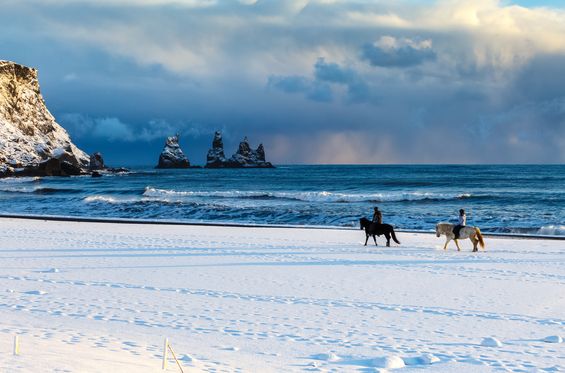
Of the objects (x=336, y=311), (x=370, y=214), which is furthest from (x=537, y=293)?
(x=370, y=214)

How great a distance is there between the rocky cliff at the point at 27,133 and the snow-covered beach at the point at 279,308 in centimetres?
9272

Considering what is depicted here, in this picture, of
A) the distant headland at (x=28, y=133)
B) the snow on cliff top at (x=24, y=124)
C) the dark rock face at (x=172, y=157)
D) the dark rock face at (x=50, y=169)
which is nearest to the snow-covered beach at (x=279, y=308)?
the dark rock face at (x=50, y=169)

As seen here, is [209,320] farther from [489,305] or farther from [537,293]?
[537,293]

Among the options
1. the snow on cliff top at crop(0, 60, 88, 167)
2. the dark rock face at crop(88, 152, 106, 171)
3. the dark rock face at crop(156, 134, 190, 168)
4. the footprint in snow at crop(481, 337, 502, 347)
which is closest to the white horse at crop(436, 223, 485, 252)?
the footprint in snow at crop(481, 337, 502, 347)

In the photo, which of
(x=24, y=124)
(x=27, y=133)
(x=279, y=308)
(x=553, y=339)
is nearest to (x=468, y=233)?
(x=279, y=308)

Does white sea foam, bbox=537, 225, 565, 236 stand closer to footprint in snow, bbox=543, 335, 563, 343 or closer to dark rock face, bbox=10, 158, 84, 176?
footprint in snow, bbox=543, 335, 563, 343

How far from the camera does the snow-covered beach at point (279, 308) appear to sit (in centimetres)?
709

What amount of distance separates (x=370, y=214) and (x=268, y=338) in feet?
98.4

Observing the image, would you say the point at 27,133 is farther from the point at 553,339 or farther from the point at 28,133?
the point at 553,339

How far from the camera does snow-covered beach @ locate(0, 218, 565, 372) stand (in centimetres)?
709

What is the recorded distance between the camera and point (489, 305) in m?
10.7

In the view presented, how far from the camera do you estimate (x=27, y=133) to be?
113m

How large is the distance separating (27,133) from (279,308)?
11506 cm

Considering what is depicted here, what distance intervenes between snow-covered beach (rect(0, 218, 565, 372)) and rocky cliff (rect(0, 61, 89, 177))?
92.7 meters
